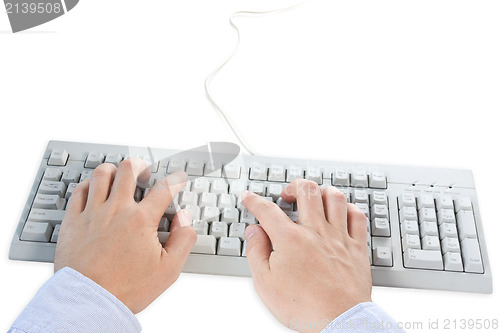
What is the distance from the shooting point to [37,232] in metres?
0.76

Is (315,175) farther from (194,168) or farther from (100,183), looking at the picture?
(100,183)

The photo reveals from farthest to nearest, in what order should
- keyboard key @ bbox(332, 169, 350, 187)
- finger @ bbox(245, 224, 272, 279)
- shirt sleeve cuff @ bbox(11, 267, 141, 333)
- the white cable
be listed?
the white cable
keyboard key @ bbox(332, 169, 350, 187)
finger @ bbox(245, 224, 272, 279)
shirt sleeve cuff @ bbox(11, 267, 141, 333)

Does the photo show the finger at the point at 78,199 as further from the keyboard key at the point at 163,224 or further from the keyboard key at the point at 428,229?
the keyboard key at the point at 428,229

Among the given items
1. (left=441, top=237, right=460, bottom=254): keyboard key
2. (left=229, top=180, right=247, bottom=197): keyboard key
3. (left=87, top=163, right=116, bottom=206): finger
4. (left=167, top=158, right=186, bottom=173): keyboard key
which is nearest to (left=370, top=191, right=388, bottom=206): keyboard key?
(left=441, top=237, right=460, bottom=254): keyboard key

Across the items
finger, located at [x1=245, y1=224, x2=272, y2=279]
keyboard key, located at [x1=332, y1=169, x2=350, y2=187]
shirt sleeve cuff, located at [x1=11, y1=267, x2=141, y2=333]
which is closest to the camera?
shirt sleeve cuff, located at [x1=11, y1=267, x2=141, y2=333]

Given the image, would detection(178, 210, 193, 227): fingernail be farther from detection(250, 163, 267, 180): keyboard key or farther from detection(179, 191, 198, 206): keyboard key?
detection(250, 163, 267, 180): keyboard key

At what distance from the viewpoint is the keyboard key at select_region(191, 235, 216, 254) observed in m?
0.76

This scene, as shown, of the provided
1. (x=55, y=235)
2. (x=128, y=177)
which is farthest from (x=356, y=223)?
(x=55, y=235)

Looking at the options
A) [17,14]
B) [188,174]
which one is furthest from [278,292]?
[17,14]

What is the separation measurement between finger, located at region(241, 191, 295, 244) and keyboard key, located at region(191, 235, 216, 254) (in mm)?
75

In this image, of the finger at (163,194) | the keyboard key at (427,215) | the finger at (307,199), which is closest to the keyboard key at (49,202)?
the finger at (163,194)

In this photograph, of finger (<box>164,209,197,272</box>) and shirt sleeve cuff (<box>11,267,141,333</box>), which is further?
finger (<box>164,209,197,272</box>)

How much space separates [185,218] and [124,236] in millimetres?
105

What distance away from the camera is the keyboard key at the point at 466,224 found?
772 mm
